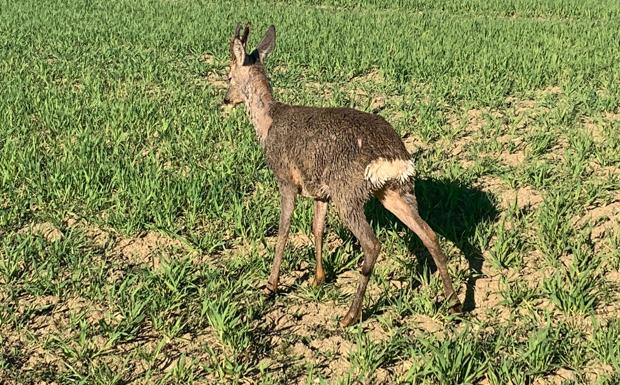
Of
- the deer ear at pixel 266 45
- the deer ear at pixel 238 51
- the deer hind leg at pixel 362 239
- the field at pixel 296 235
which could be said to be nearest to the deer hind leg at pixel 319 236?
the field at pixel 296 235

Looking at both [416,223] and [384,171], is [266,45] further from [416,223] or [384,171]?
[416,223]

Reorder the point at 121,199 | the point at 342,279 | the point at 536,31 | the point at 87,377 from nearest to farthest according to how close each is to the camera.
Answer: the point at 87,377 → the point at 342,279 → the point at 121,199 → the point at 536,31

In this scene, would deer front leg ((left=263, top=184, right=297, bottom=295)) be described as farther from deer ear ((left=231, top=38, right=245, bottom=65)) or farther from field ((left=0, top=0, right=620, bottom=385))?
deer ear ((left=231, top=38, right=245, bottom=65))

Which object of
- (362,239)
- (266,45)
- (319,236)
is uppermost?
(266,45)

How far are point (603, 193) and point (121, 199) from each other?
442 cm

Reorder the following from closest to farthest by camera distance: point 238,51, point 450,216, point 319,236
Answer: point 319,236
point 238,51
point 450,216

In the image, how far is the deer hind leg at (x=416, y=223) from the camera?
386cm

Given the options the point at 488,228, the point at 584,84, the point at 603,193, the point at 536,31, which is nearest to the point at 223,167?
the point at 488,228

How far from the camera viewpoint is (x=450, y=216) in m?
5.20

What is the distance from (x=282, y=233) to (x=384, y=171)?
97 centimetres

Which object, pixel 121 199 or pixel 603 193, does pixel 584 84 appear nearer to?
pixel 603 193

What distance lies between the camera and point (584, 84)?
29.0ft

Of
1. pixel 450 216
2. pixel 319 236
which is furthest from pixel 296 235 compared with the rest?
pixel 450 216

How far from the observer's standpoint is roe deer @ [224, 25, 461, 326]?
12.3 ft
